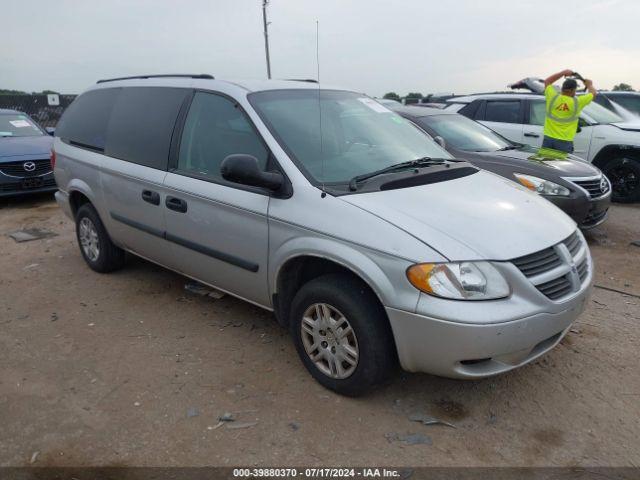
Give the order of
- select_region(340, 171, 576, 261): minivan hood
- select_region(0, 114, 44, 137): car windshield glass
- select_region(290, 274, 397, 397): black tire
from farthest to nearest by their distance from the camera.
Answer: select_region(0, 114, 44, 137): car windshield glass, select_region(290, 274, 397, 397): black tire, select_region(340, 171, 576, 261): minivan hood

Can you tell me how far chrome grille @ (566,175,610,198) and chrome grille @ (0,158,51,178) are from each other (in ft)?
25.3

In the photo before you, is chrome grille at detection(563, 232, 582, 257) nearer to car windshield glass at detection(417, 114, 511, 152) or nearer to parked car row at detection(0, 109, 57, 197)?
car windshield glass at detection(417, 114, 511, 152)

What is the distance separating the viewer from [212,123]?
3.60 metres

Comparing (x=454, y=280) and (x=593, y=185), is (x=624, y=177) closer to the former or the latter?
(x=593, y=185)

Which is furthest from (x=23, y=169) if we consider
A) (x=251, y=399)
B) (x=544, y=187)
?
(x=544, y=187)

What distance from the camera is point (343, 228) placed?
271 centimetres

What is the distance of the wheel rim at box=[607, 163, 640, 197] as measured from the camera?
304 inches

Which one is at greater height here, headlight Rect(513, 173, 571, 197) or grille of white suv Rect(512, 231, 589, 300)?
grille of white suv Rect(512, 231, 589, 300)

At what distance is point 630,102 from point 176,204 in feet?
31.3

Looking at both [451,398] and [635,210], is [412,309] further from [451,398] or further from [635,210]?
[635,210]

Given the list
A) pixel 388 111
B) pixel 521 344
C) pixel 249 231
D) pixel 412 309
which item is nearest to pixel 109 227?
pixel 249 231

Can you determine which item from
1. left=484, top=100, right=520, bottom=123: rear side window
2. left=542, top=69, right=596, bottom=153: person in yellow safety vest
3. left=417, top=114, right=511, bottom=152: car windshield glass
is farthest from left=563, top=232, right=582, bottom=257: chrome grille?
left=484, top=100, right=520, bottom=123: rear side window

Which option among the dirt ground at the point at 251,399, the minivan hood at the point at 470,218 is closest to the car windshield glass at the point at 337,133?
the minivan hood at the point at 470,218

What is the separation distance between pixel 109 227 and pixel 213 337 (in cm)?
161
